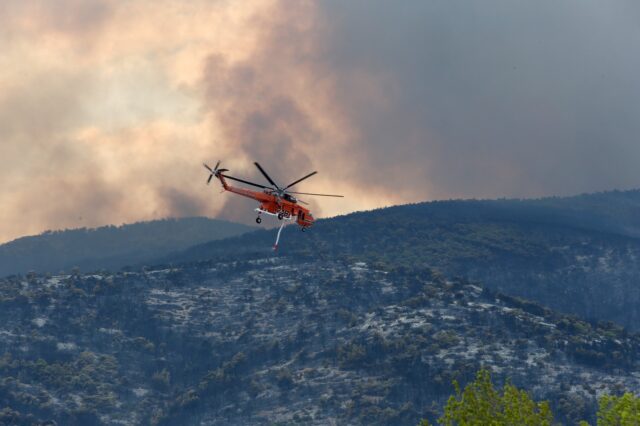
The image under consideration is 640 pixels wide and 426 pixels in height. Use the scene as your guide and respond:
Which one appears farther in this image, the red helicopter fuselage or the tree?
the red helicopter fuselage

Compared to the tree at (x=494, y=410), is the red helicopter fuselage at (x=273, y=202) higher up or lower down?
higher up

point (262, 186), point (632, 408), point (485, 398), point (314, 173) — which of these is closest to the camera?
point (632, 408)

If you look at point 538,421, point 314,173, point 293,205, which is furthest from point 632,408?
point 293,205

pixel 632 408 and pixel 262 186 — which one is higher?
pixel 262 186

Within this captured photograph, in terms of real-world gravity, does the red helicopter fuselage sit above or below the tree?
above

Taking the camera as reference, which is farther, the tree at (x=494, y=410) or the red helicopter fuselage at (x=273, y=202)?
the red helicopter fuselage at (x=273, y=202)

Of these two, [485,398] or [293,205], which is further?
[293,205]

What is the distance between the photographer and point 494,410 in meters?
120

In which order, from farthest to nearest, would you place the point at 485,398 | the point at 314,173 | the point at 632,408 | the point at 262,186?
1. the point at 262,186
2. the point at 314,173
3. the point at 485,398
4. the point at 632,408

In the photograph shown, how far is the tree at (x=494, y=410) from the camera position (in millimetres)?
111438

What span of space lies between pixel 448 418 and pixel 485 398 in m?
9.10

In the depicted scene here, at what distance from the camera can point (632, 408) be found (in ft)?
354

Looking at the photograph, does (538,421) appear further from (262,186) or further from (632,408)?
(262,186)

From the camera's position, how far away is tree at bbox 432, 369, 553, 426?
366 feet
